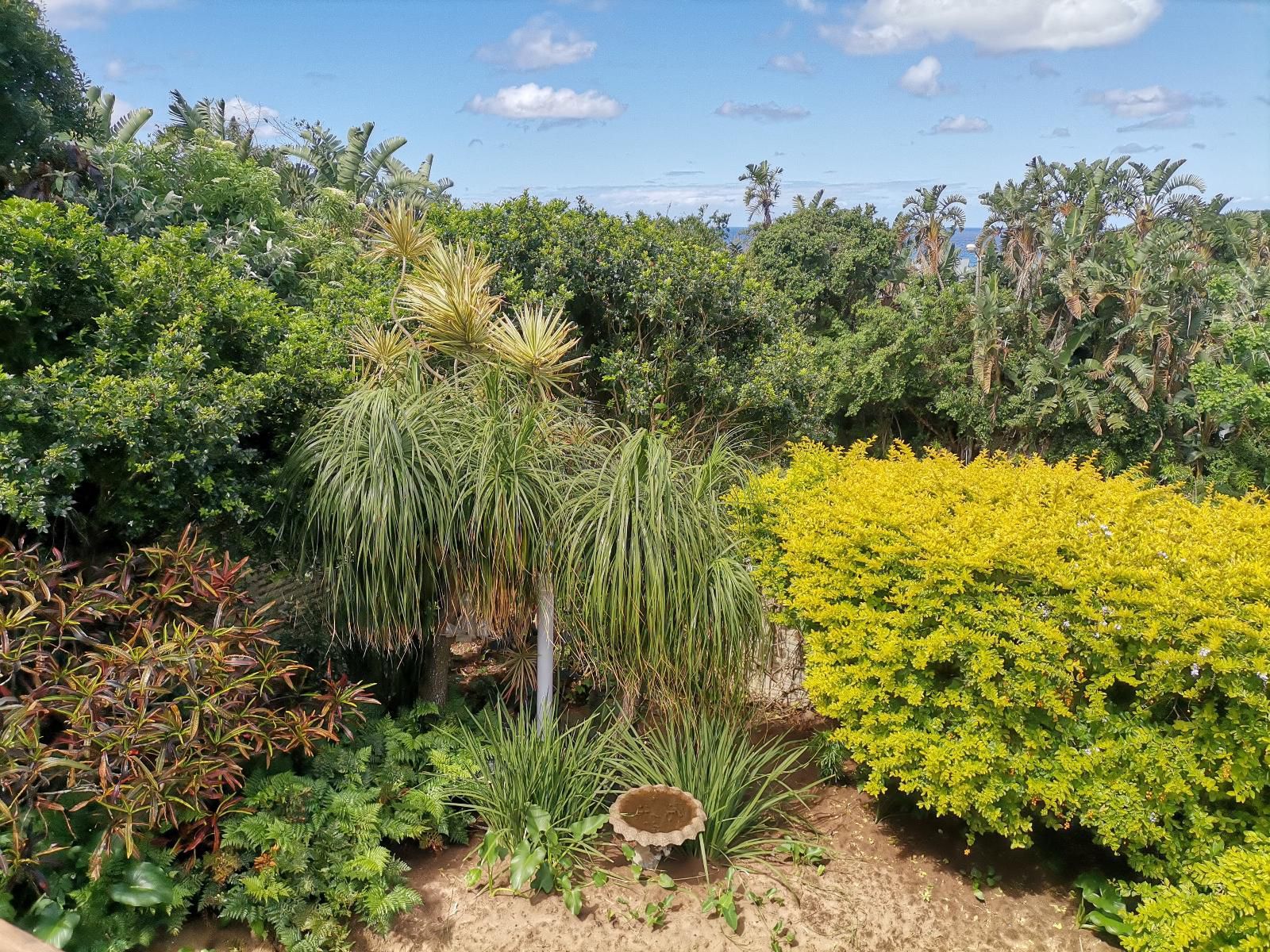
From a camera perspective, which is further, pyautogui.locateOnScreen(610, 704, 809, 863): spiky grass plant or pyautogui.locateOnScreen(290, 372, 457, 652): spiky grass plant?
pyautogui.locateOnScreen(610, 704, 809, 863): spiky grass plant

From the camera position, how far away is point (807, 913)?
403 centimetres

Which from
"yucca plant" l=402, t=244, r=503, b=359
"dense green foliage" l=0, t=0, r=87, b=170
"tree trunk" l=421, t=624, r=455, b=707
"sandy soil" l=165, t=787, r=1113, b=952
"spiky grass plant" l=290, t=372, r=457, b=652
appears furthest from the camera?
"dense green foliage" l=0, t=0, r=87, b=170

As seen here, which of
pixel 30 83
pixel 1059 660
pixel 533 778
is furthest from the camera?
pixel 30 83

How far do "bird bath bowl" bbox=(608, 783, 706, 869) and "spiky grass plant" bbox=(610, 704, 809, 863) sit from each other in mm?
125

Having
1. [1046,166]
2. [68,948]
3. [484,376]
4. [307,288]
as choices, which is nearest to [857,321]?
[1046,166]

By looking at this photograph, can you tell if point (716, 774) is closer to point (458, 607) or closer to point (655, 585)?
point (655, 585)

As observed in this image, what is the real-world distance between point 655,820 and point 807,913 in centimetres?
83

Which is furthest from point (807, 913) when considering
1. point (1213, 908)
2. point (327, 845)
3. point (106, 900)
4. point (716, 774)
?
point (106, 900)

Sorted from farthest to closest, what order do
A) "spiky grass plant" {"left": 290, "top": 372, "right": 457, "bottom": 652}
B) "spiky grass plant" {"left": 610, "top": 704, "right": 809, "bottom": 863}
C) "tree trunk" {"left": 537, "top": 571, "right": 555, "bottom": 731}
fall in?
"tree trunk" {"left": 537, "top": 571, "right": 555, "bottom": 731}, "spiky grass plant" {"left": 610, "top": 704, "right": 809, "bottom": 863}, "spiky grass plant" {"left": 290, "top": 372, "right": 457, "bottom": 652}

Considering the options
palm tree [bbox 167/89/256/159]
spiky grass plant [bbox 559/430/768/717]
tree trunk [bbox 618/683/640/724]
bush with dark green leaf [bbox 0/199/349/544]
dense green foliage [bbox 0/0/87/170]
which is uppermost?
palm tree [bbox 167/89/256/159]

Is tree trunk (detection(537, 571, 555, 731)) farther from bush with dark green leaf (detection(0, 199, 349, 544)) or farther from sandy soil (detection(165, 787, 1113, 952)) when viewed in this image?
bush with dark green leaf (detection(0, 199, 349, 544))

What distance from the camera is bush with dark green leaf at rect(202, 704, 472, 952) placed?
140 inches

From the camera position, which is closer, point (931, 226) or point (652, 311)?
point (652, 311)

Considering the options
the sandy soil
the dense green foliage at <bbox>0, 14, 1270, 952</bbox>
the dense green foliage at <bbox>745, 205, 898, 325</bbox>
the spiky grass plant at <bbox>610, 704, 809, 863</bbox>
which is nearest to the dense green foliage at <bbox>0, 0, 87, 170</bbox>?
the dense green foliage at <bbox>0, 14, 1270, 952</bbox>
